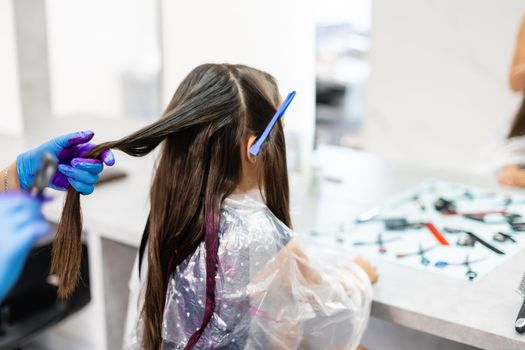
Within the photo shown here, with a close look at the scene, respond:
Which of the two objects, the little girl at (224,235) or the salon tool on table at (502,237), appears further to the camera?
the salon tool on table at (502,237)

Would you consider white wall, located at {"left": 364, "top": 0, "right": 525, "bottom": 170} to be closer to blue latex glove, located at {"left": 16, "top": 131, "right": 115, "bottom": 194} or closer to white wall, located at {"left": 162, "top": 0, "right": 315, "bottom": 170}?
white wall, located at {"left": 162, "top": 0, "right": 315, "bottom": 170}

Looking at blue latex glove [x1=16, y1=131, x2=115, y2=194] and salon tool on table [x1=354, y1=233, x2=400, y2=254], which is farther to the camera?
salon tool on table [x1=354, y1=233, x2=400, y2=254]

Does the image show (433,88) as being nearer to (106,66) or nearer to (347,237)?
(347,237)

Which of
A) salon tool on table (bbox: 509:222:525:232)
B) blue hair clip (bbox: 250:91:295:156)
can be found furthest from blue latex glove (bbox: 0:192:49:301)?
salon tool on table (bbox: 509:222:525:232)

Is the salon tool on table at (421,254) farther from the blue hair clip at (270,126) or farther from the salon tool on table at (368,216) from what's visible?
the blue hair clip at (270,126)

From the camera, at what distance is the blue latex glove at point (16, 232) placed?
71cm

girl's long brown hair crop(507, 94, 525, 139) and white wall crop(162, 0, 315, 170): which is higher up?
white wall crop(162, 0, 315, 170)

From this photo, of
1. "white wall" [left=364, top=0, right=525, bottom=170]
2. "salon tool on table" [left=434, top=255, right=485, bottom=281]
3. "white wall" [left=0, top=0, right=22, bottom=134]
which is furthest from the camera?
"white wall" [left=364, top=0, right=525, bottom=170]

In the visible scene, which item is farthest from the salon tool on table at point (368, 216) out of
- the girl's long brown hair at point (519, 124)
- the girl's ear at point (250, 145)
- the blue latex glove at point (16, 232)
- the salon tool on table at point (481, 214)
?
the blue latex glove at point (16, 232)

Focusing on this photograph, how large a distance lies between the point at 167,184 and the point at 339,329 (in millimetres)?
416

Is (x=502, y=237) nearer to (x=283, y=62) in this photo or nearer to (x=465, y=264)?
(x=465, y=264)

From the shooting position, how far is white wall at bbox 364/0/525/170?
2676 millimetres

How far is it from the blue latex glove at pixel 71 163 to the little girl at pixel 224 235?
0.06m

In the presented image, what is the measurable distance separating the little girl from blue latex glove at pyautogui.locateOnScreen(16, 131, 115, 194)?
0.06 metres
